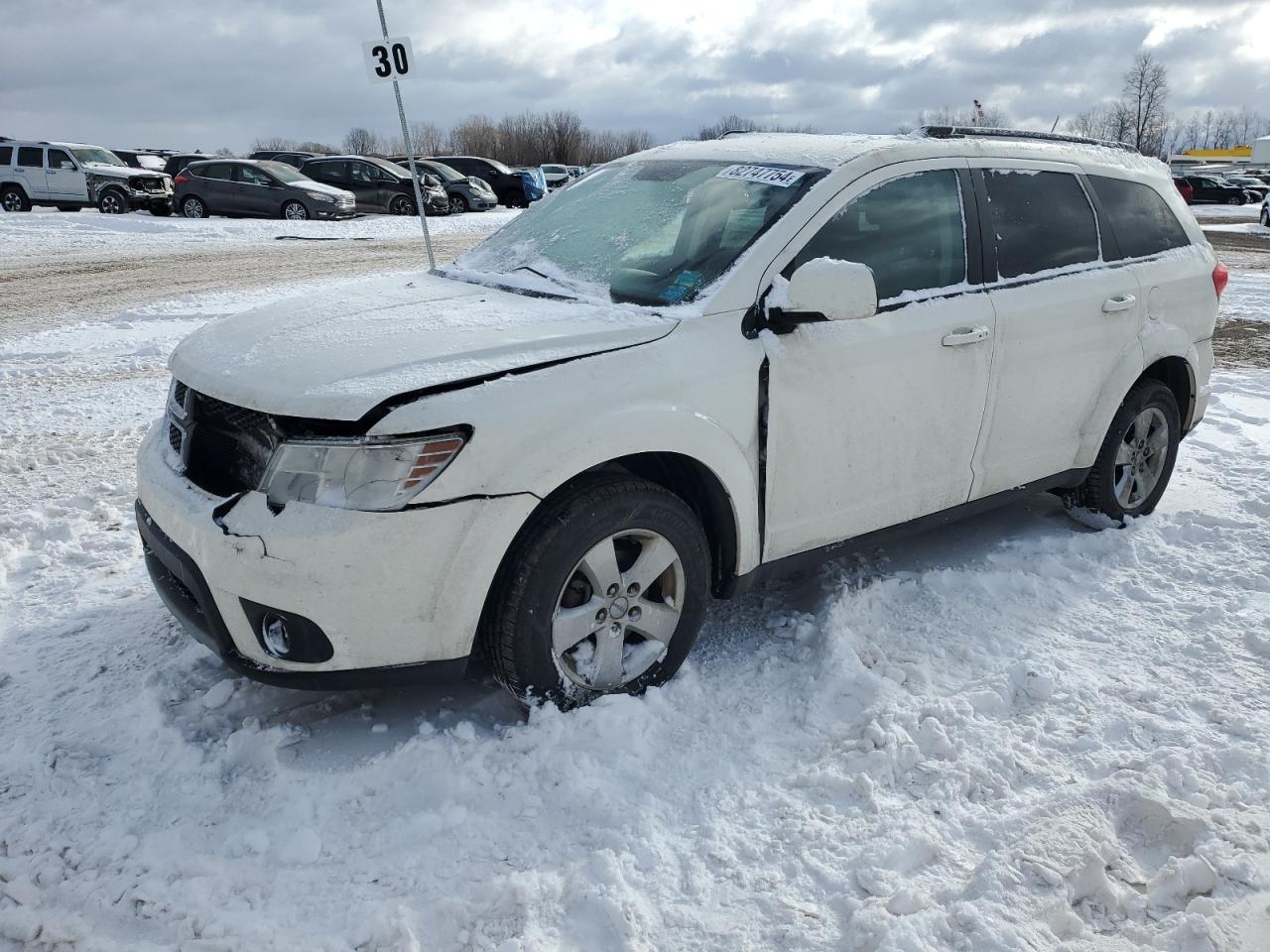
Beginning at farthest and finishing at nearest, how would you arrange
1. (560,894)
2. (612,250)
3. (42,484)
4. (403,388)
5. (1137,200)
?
(42,484) < (1137,200) < (612,250) < (403,388) < (560,894)

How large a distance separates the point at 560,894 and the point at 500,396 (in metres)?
1.28

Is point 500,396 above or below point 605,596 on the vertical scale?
above

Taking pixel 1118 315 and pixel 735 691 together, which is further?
pixel 1118 315

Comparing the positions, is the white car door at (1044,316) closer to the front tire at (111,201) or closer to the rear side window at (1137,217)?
the rear side window at (1137,217)

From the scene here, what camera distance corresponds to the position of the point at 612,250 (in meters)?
3.67

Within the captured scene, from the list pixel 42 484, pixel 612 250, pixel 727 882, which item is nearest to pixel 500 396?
pixel 612 250

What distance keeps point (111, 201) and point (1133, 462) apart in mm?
23865

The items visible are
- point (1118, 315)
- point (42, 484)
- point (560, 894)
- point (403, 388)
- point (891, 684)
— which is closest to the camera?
point (560, 894)

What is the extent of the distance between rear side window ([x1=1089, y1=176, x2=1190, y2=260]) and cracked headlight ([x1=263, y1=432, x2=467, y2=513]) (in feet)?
11.1

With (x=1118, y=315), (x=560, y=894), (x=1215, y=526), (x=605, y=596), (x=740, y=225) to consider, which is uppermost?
(x=740, y=225)

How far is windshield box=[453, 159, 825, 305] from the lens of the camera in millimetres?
3406

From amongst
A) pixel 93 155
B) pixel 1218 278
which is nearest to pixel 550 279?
pixel 1218 278

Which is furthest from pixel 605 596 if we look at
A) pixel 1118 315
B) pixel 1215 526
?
pixel 1215 526

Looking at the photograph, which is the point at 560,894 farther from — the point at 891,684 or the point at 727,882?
the point at 891,684
